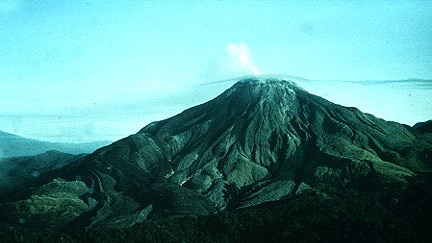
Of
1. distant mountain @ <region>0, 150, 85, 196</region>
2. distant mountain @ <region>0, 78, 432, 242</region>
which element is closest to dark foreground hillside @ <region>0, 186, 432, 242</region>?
distant mountain @ <region>0, 78, 432, 242</region>

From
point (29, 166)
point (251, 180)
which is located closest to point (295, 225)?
point (251, 180)

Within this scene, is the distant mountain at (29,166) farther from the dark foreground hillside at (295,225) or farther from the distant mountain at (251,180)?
the dark foreground hillside at (295,225)

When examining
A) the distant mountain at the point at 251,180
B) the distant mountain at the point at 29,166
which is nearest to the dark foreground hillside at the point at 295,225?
the distant mountain at the point at 251,180

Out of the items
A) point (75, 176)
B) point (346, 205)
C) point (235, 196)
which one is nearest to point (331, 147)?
Result: point (235, 196)

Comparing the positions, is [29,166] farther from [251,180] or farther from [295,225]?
[295,225]

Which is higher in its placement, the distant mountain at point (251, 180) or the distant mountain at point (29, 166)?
the distant mountain at point (251, 180)

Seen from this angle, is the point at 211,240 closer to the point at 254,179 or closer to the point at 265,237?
the point at 265,237

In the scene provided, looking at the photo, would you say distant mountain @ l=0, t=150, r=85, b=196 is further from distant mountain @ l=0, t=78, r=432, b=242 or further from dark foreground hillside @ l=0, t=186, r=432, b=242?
dark foreground hillside @ l=0, t=186, r=432, b=242

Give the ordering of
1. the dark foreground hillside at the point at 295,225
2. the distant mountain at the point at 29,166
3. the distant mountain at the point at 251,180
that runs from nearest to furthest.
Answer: the dark foreground hillside at the point at 295,225 → the distant mountain at the point at 251,180 → the distant mountain at the point at 29,166
